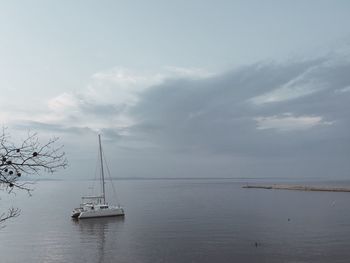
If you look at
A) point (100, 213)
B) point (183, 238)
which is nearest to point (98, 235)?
point (183, 238)

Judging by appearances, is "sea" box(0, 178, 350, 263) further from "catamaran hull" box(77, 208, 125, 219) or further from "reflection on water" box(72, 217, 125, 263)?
"catamaran hull" box(77, 208, 125, 219)

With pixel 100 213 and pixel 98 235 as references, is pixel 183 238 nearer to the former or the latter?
pixel 98 235

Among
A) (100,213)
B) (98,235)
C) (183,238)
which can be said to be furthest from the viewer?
(100,213)

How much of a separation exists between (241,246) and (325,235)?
54.2 feet

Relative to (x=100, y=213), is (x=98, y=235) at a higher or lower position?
lower

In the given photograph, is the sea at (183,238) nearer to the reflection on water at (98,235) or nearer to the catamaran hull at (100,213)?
the reflection on water at (98,235)

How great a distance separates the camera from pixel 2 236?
2576 inches

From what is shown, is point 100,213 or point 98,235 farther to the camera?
point 100,213

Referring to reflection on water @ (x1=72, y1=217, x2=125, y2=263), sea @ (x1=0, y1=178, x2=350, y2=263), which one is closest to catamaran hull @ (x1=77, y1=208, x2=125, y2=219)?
reflection on water @ (x1=72, y1=217, x2=125, y2=263)

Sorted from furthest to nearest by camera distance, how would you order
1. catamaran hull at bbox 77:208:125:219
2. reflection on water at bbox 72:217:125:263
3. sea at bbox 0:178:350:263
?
catamaran hull at bbox 77:208:125:219, reflection on water at bbox 72:217:125:263, sea at bbox 0:178:350:263

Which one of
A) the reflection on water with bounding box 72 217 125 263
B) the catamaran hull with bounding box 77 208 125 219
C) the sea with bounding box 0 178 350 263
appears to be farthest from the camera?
the catamaran hull with bounding box 77 208 125 219

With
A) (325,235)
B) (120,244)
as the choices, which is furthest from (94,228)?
(325,235)

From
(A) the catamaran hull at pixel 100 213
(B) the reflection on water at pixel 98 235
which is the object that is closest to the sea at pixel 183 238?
(B) the reflection on water at pixel 98 235

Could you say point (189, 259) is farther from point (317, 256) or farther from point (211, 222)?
point (211, 222)
